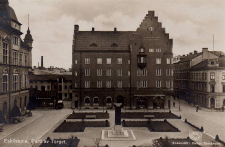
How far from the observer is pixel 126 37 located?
5319cm

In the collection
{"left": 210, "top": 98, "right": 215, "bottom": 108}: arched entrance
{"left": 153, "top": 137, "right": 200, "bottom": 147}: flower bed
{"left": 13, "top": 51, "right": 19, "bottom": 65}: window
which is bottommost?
{"left": 153, "top": 137, "right": 200, "bottom": 147}: flower bed

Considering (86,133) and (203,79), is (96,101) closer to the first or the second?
(86,133)

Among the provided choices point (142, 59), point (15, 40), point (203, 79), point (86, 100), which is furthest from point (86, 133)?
point (203, 79)

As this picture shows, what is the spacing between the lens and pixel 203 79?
53.0m

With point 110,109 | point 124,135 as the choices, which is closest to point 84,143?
point 124,135

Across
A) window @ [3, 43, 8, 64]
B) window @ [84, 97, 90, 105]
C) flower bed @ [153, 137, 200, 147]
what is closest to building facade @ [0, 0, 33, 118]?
window @ [3, 43, 8, 64]

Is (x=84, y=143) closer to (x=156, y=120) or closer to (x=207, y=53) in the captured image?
(x=156, y=120)

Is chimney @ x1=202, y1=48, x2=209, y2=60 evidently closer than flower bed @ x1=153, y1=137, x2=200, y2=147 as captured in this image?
No

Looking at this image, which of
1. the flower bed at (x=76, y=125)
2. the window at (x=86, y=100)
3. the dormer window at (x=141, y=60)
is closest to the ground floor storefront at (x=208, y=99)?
the dormer window at (x=141, y=60)

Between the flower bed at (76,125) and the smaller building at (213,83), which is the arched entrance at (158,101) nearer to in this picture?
the smaller building at (213,83)

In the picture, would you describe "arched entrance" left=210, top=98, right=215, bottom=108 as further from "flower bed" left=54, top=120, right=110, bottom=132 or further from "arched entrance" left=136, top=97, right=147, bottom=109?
"flower bed" left=54, top=120, right=110, bottom=132

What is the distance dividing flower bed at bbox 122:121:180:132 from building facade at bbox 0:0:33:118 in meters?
18.7

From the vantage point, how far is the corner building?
50469 millimetres

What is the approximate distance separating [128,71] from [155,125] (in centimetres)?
2001
